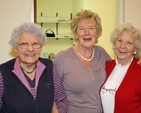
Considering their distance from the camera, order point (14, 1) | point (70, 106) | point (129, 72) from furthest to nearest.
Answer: point (14, 1) < point (70, 106) < point (129, 72)

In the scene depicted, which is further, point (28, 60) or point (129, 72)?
point (129, 72)

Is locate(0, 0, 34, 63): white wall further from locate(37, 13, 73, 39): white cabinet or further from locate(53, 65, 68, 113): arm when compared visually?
locate(37, 13, 73, 39): white cabinet

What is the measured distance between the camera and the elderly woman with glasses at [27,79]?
4.66 feet

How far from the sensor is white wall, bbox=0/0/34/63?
2.05m

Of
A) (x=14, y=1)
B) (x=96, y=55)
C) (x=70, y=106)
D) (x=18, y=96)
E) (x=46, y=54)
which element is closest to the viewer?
(x=18, y=96)

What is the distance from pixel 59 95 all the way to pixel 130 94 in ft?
1.84

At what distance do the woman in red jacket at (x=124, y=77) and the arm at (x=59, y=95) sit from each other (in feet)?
1.06

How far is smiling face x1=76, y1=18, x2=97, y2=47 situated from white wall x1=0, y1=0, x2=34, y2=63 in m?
0.60

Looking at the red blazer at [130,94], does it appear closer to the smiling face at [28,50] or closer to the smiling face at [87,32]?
the smiling face at [87,32]

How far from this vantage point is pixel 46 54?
15.1ft

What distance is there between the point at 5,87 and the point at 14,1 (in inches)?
39.8

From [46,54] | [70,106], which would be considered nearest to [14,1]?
[70,106]

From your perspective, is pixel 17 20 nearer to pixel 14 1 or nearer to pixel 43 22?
pixel 14 1

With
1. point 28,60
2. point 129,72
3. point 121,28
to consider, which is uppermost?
point 121,28
